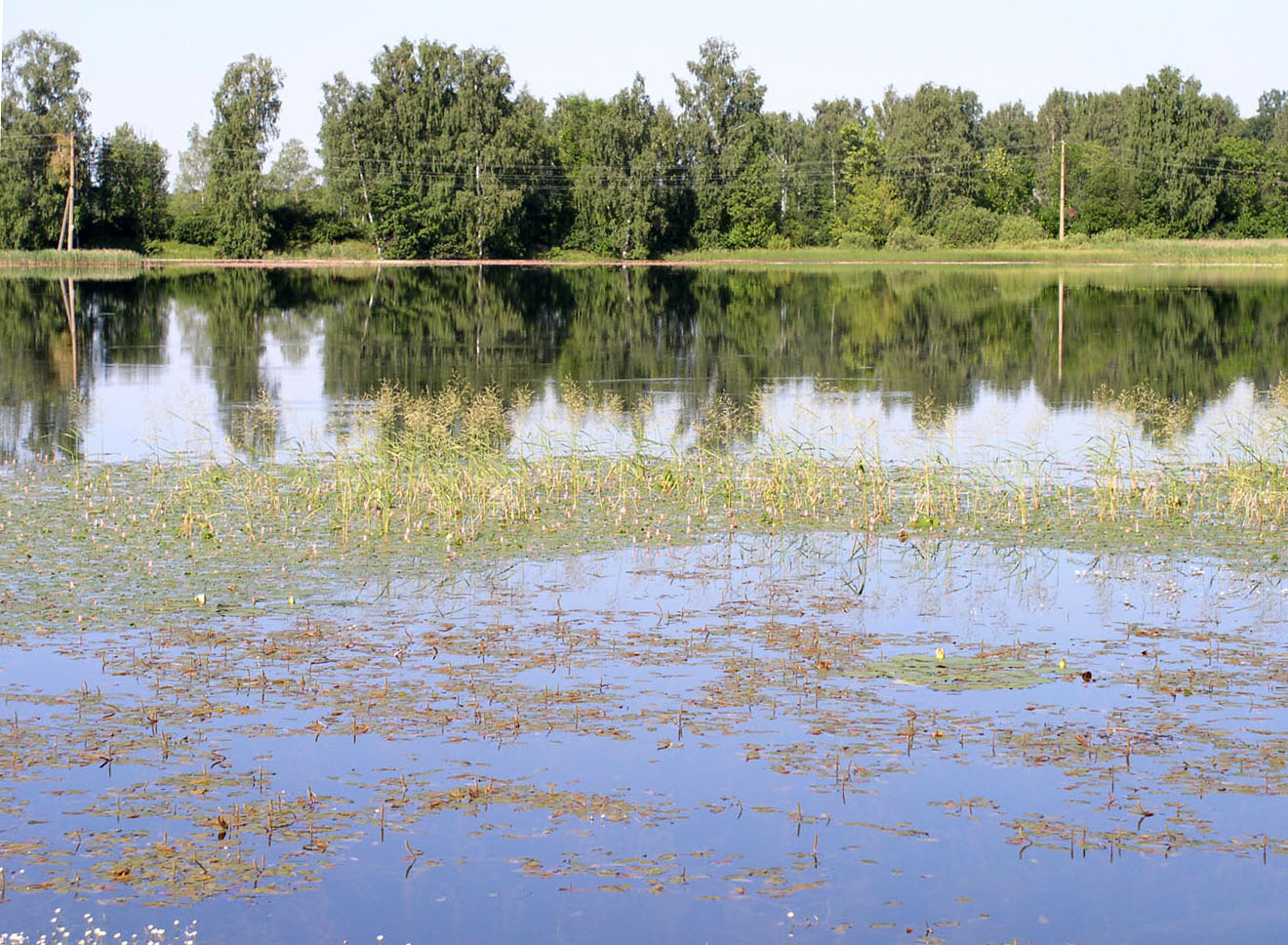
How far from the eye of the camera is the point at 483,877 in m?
6.94

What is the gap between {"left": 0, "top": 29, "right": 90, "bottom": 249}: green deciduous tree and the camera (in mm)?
89688

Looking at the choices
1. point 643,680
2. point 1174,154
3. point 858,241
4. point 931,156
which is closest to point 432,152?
point 858,241

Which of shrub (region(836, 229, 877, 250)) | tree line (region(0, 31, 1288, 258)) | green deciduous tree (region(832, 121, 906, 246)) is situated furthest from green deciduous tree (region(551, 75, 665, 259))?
green deciduous tree (region(832, 121, 906, 246))

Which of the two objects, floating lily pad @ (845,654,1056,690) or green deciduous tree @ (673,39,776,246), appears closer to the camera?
floating lily pad @ (845,654,1056,690)

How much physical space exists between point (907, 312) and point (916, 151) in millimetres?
66356

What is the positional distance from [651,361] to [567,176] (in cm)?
7719

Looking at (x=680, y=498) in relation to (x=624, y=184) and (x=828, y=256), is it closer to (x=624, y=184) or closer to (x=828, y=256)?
(x=624, y=184)

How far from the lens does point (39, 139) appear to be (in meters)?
92.1

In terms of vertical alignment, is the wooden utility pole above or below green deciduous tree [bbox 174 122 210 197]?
below

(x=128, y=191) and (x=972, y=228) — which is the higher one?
(x=128, y=191)

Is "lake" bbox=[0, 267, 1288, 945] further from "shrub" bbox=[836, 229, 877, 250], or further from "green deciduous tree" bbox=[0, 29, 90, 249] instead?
"shrub" bbox=[836, 229, 877, 250]

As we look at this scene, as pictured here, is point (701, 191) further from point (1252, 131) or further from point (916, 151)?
point (1252, 131)

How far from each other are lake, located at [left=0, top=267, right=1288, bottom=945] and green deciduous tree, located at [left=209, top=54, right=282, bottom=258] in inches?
2926

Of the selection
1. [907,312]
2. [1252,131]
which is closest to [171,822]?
[907,312]
